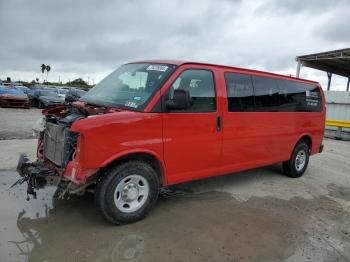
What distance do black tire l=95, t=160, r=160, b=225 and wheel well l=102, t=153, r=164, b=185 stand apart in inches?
2.3

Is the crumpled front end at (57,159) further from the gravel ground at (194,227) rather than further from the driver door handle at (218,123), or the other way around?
the driver door handle at (218,123)

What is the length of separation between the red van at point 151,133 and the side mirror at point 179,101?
0.01 m

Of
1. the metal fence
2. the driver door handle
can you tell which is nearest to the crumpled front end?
the driver door handle

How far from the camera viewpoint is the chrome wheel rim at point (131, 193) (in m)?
4.04

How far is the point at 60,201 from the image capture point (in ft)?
15.8

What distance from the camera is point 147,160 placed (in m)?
4.30

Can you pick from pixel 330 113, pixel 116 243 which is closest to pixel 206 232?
pixel 116 243

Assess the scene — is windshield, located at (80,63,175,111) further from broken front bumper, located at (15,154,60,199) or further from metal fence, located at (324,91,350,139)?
metal fence, located at (324,91,350,139)

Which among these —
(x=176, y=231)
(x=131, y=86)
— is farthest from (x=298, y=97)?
(x=176, y=231)

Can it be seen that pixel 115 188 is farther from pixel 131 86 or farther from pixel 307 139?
pixel 307 139

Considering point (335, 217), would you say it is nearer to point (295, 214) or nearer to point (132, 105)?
point (295, 214)

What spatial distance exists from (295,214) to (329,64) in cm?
1862

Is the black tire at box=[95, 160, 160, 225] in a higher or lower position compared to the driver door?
lower

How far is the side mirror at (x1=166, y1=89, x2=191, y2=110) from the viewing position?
4098mm
